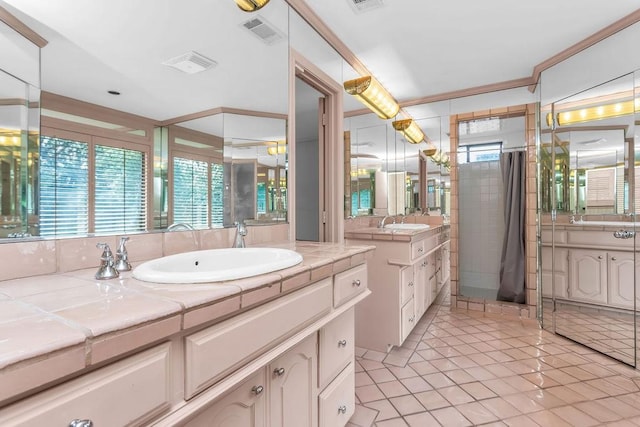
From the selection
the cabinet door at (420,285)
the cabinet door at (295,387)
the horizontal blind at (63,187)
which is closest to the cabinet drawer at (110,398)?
the cabinet door at (295,387)

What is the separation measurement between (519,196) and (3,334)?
3.81 metres

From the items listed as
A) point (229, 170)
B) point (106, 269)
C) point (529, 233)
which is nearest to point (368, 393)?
point (229, 170)

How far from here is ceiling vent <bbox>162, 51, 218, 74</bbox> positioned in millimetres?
1211

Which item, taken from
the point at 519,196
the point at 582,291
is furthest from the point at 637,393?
the point at 519,196

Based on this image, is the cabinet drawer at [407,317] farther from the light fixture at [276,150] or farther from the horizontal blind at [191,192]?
the horizontal blind at [191,192]

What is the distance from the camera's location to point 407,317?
2.43 meters

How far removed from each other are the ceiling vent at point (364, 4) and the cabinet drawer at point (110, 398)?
6.96ft

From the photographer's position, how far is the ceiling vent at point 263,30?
1.60 meters

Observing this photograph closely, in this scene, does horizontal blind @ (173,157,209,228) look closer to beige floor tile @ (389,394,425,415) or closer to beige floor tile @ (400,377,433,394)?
beige floor tile @ (389,394,425,415)

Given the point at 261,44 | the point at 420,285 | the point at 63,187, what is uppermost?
the point at 261,44

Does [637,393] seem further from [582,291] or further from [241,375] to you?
[241,375]

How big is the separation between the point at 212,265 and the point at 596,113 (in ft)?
10.5

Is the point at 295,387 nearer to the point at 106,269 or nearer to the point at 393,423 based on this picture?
the point at 106,269

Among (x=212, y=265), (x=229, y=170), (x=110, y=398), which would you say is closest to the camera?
(x=110, y=398)
